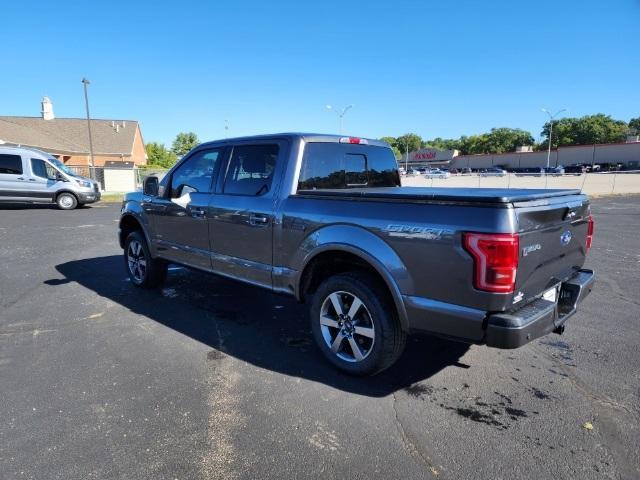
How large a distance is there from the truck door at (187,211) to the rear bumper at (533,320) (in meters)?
3.07

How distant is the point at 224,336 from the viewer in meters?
4.36

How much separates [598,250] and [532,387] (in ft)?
22.9

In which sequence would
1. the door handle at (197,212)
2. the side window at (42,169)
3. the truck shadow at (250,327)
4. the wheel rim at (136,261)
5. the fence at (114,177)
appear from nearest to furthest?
the truck shadow at (250,327)
the door handle at (197,212)
the wheel rim at (136,261)
the side window at (42,169)
the fence at (114,177)

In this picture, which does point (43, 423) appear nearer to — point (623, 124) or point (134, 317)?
point (134, 317)

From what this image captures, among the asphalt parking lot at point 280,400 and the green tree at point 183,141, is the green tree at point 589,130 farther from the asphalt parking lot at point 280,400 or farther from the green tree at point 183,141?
the asphalt parking lot at point 280,400

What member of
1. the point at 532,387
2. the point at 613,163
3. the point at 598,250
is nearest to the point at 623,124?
the point at 613,163

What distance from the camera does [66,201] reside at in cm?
1745

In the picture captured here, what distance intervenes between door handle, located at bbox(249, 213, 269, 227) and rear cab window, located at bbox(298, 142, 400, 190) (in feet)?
1.40

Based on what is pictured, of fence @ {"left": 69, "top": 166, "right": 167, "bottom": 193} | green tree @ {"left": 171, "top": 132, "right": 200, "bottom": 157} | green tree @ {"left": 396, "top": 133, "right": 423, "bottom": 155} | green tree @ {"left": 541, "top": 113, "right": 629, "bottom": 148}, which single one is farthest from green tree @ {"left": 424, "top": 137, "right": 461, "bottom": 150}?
fence @ {"left": 69, "top": 166, "right": 167, "bottom": 193}

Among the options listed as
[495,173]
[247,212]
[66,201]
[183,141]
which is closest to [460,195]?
[247,212]

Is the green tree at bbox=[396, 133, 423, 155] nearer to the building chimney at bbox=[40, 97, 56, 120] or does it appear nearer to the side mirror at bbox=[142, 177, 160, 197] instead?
the building chimney at bbox=[40, 97, 56, 120]

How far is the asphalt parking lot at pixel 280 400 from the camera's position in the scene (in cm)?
251

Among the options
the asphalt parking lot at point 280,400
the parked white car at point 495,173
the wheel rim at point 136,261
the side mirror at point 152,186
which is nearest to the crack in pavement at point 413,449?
the asphalt parking lot at point 280,400

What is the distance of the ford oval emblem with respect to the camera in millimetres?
3245
